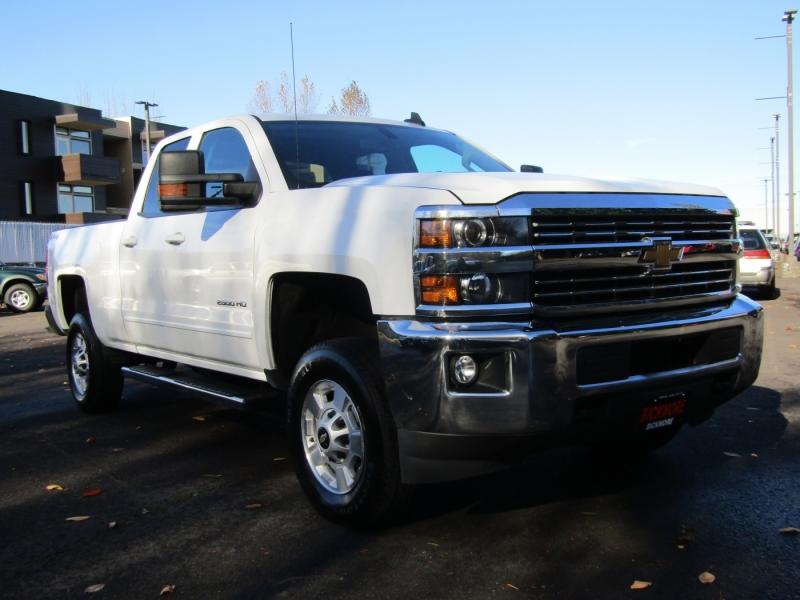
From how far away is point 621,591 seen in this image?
2.95m

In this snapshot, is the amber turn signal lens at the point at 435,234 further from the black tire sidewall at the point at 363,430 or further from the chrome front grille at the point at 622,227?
the black tire sidewall at the point at 363,430

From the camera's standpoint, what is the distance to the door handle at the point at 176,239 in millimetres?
4836

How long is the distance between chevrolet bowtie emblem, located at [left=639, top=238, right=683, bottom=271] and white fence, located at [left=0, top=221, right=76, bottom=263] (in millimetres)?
28462

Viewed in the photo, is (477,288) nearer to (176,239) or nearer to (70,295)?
(176,239)

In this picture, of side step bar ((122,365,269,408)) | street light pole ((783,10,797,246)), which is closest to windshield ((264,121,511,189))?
side step bar ((122,365,269,408))

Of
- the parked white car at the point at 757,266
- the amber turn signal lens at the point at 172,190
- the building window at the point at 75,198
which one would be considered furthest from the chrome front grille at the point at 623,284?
the building window at the point at 75,198

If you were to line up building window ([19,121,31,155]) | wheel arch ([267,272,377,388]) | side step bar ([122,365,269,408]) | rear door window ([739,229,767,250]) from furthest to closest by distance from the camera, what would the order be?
1. building window ([19,121,31,155])
2. rear door window ([739,229,767,250])
3. side step bar ([122,365,269,408])
4. wheel arch ([267,272,377,388])

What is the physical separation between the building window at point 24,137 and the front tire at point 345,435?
3916 centimetres

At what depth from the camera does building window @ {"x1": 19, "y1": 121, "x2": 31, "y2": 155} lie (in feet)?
124

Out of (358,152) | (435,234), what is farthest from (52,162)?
(435,234)

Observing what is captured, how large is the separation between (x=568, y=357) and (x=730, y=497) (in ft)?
5.12

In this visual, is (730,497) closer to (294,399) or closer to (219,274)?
(294,399)

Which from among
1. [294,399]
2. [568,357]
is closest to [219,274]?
[294,399]

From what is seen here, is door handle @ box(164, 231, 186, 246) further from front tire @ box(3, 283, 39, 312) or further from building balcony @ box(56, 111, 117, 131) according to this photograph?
building balcony @ box(56, 111, 117, 131)
